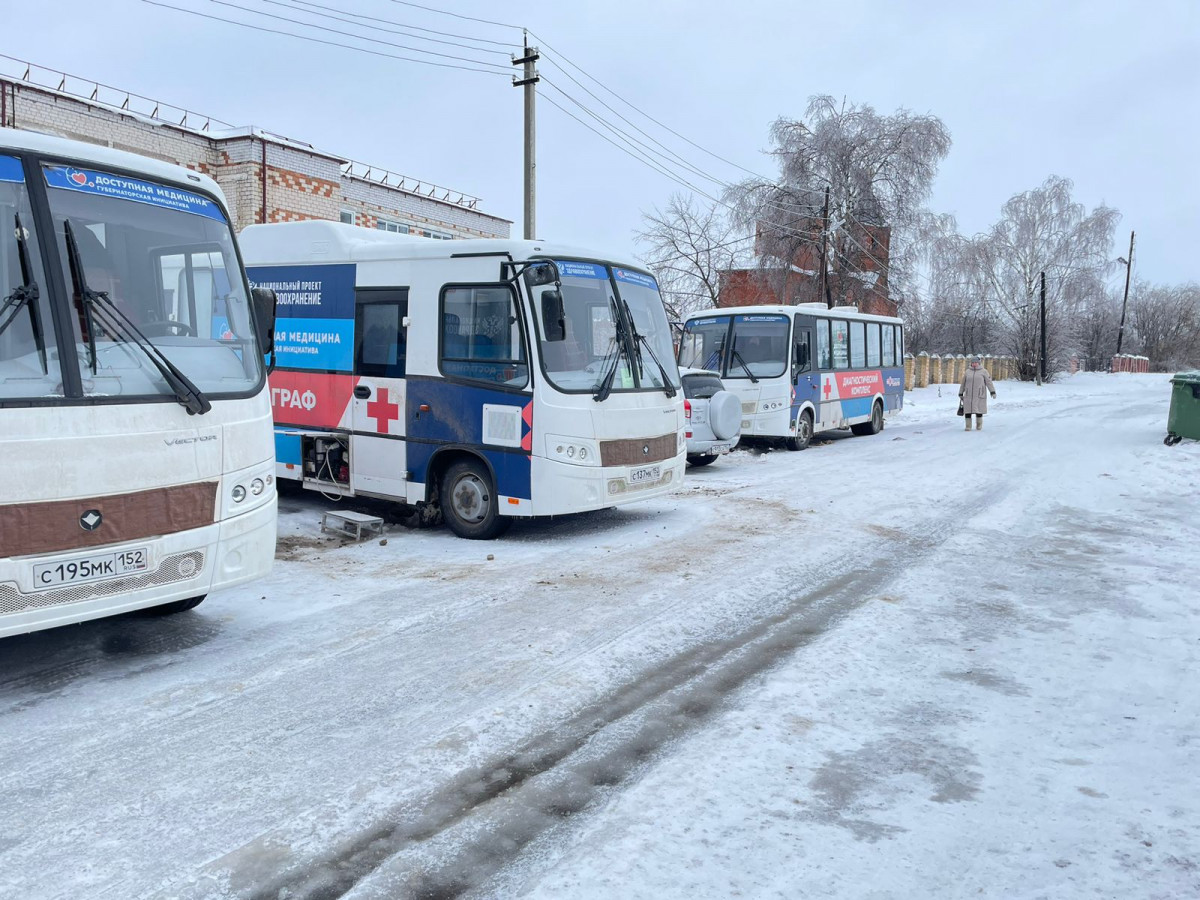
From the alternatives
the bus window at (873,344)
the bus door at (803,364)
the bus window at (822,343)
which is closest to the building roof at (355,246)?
the bus door at (803,364)

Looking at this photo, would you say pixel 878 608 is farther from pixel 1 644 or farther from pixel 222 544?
pixel 1 644

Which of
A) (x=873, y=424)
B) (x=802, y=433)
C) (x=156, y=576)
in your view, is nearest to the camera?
(x=156, y=576)

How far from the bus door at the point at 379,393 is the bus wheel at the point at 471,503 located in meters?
0.54

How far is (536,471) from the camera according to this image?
8.81 metres

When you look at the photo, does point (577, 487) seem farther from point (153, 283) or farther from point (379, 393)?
point (153, 283)

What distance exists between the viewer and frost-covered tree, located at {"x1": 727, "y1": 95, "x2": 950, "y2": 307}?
35.9m

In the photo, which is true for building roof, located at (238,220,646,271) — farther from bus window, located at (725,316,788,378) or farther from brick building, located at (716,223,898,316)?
brick building, located at (716,223,898,316)

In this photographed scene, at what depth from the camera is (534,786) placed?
3.84m

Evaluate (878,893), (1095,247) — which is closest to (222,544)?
(878,893)

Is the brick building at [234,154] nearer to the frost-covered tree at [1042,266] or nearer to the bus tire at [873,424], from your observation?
the bus tire at [873,424]

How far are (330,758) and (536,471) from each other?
16.0 feet

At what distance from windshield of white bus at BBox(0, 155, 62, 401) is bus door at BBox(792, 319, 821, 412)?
14.9 meters

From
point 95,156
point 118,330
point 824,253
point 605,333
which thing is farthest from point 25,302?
point 824,253

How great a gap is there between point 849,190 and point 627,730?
34.8m
